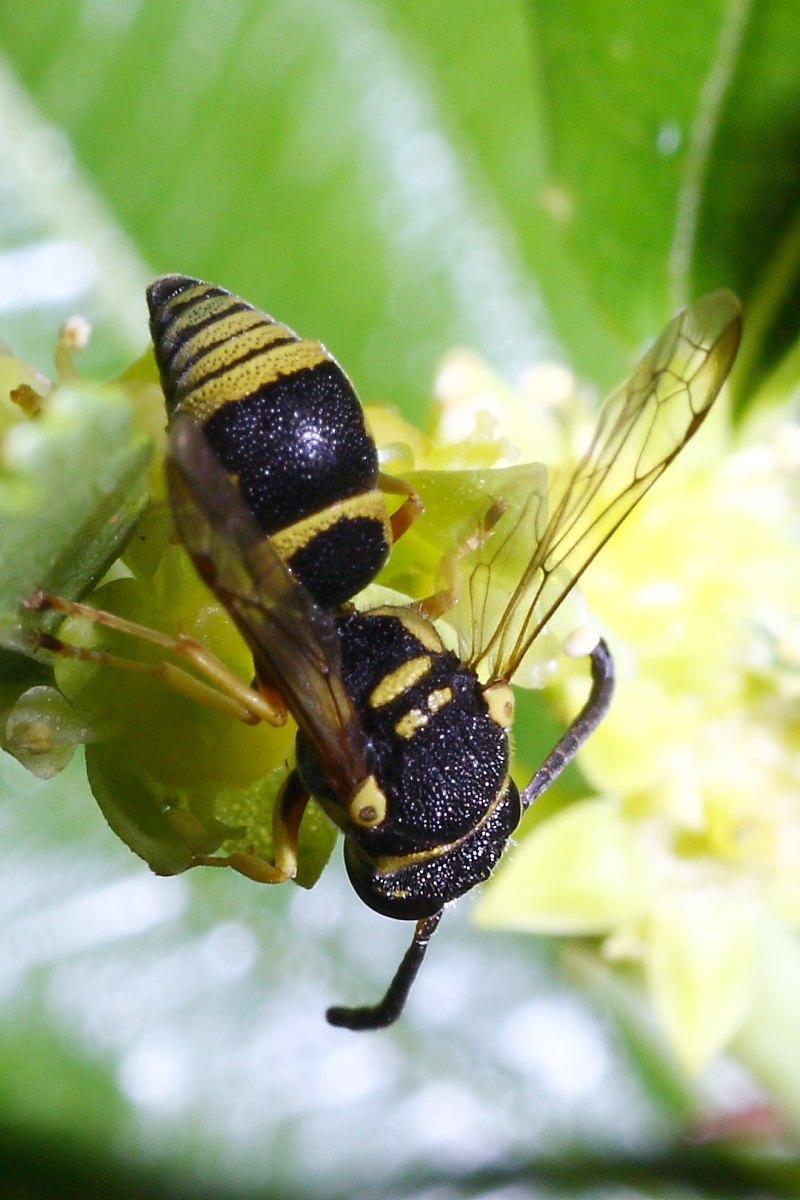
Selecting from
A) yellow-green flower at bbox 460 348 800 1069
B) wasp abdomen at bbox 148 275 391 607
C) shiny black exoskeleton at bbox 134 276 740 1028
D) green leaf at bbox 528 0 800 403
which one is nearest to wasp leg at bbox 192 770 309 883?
shiny black exoskeleton at bbox 134 276 740 1028

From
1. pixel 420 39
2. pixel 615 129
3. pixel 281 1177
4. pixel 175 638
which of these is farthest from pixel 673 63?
pixel 281 1177

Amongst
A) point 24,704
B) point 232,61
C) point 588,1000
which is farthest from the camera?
point 588,1000

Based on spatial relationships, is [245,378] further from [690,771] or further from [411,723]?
[690,771]

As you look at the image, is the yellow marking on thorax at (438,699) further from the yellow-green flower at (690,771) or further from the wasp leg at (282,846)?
the yellow-green flower at (690,771)

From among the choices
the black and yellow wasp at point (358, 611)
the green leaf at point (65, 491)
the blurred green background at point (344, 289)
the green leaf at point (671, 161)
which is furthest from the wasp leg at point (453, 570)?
the green leaf at point (671, 161)

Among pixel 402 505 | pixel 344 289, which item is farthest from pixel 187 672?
pixel 344 289

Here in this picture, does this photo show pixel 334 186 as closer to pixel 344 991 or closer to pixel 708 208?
pixel 708 208
